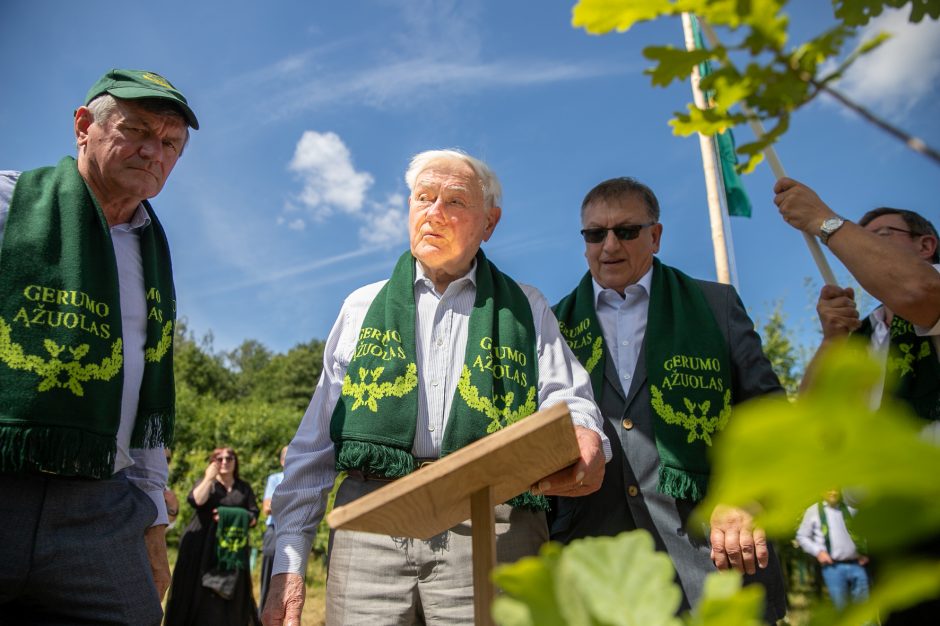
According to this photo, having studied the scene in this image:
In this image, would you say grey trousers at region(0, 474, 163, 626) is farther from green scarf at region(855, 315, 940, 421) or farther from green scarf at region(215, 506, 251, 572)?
green scarf at region(215, 506, 251, 572)

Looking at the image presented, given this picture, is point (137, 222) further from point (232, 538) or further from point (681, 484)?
point (232, 538)

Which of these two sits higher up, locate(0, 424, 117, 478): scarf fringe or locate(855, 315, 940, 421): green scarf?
locate(855, 315, 940, 421): green scarf

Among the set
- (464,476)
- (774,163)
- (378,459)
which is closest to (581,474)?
(464,476)

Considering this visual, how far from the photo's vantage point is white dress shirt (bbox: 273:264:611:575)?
7.63 feet

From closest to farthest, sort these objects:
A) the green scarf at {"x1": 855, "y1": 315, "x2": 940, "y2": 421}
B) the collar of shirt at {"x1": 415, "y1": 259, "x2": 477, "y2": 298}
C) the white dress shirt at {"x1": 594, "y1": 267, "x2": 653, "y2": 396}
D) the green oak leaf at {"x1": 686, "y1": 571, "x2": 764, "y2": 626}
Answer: the green oak leaf at {"x1": 686, "y1": 571, "x2": 764, "y2": 626}
the green scarf at {"x1": 855, "y1": 315, "x2": 940, "y2": 421}
the collar of shirt at {"x1": 415, "y1": 259, "x2": 477, "y2": 298}
the white dress shirt at {"x1": 594, "y1": 267, "x2": 653, "y2": 396}

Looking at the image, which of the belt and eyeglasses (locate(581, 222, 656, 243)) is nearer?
the belt

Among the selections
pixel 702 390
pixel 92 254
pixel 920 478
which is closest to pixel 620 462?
pixel 702 390

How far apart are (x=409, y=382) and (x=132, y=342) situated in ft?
2.91

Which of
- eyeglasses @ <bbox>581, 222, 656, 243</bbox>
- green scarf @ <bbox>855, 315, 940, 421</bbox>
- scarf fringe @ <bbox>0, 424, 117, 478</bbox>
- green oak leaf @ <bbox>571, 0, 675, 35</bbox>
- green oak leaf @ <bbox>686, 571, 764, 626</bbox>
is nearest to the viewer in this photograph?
green oak leaf @ <bbox>686, 571, 764, 626</bbox>

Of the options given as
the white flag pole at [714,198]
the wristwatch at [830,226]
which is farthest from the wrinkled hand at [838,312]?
the white flag pole at [714,198]

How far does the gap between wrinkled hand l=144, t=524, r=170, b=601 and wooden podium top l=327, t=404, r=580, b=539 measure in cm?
132

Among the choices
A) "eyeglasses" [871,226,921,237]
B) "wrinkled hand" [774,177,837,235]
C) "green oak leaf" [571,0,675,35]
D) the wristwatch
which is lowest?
"green oak leaf" [571,0,675,35]

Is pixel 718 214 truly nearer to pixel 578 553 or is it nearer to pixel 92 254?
pixel 92 254

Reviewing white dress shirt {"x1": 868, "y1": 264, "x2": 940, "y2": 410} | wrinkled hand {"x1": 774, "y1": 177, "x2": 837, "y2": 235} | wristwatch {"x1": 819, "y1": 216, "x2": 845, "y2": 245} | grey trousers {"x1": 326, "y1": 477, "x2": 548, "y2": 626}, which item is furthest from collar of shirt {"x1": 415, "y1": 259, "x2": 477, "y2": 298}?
white dress shirt {"x1": 868, "y1": 264, "x2": 940, "y2": 410}
